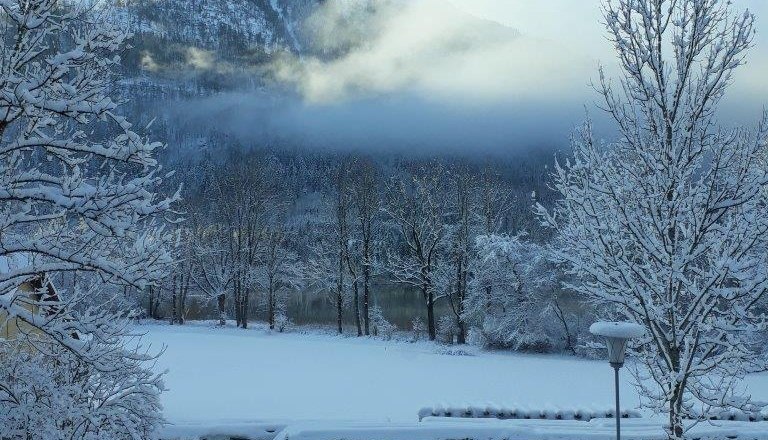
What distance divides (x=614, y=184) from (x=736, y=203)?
54.5 inches

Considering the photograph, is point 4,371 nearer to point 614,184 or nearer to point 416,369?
point 614,184

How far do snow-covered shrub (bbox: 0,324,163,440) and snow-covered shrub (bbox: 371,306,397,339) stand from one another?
72.2ft

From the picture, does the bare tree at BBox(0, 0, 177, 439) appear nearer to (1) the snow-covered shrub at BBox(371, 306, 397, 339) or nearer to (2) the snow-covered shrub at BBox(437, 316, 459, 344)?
(1) the snow-covered shrub at BBox(371, 306, 397, 339)

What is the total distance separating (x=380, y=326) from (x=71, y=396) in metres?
25.7

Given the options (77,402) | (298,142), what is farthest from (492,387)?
(298,142)

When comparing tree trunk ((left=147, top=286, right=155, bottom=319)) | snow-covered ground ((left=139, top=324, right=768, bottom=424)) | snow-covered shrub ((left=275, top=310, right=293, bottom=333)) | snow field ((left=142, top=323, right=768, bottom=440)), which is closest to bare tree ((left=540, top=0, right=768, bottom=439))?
snow field ((left=142, top=323, right=768, bottom=440))

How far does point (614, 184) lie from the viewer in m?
7.20

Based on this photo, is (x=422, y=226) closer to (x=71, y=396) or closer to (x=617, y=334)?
(x=617, y=334)

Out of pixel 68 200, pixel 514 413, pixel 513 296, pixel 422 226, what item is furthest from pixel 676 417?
pixel 422 226

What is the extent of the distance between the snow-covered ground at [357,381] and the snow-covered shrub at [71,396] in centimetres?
396

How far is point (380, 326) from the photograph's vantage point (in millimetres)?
32156

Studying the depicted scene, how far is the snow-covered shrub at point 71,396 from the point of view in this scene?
582 centimetres

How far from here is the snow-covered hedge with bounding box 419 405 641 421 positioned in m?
12.8

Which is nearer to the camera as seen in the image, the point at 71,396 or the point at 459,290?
the point at 71,396
